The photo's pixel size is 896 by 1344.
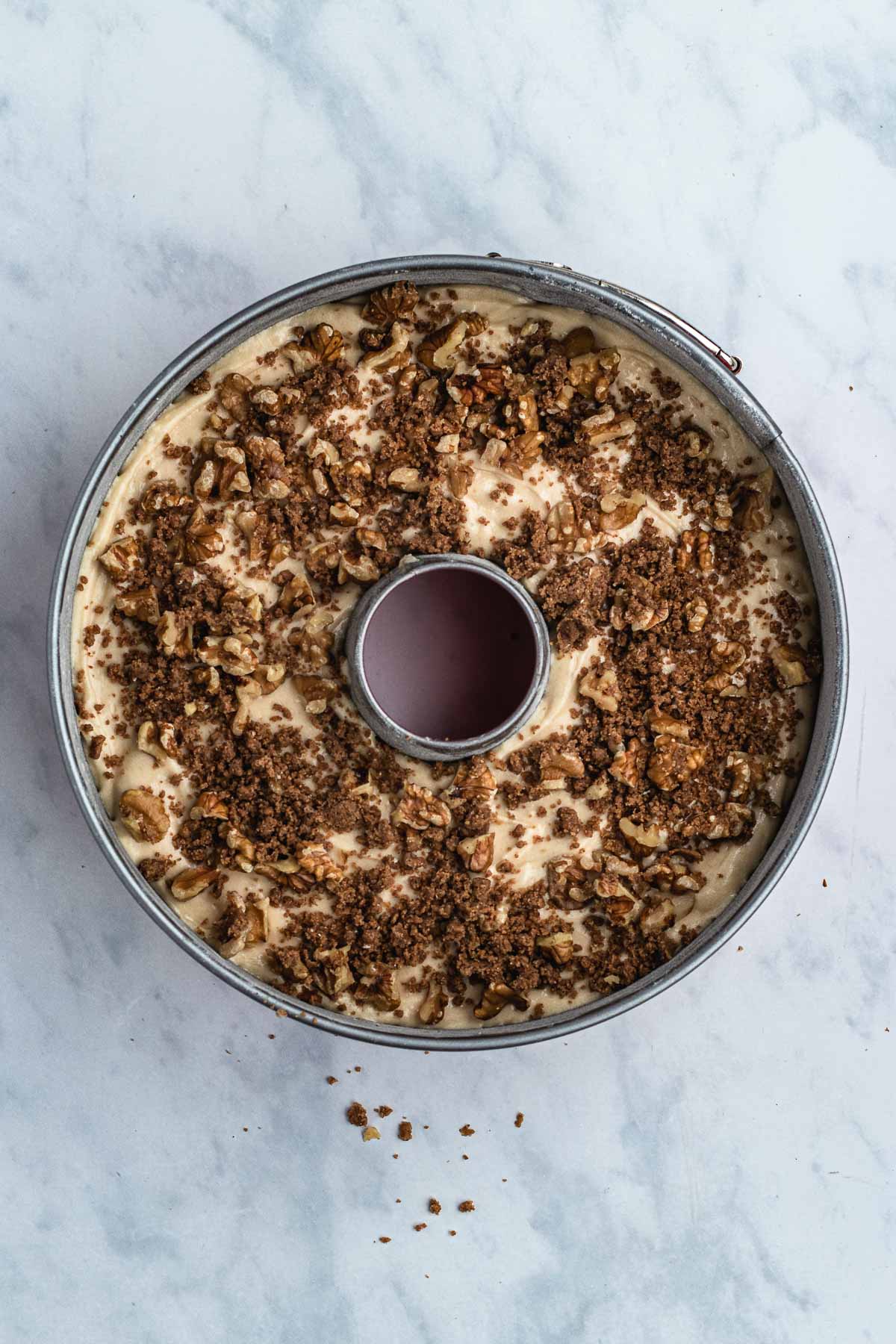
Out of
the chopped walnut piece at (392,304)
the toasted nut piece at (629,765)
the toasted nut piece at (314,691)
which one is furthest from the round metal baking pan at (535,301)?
the toasted nut piece at (314,691)

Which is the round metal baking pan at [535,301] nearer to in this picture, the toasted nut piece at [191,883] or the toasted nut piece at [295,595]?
the toasted nut piece at [191,883]

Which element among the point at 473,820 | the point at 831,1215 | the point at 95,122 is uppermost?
the point at 95,122

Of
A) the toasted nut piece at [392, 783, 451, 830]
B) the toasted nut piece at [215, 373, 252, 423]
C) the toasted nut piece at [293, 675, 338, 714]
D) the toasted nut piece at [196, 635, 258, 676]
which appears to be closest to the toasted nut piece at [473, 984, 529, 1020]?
the toasted nut piece at [392, 783, 451, 830]

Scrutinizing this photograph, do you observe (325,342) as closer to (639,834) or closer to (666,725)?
(666,725)

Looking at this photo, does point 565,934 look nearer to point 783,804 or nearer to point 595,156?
point 783,804

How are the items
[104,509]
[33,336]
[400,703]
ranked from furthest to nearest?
[33,336]
[400,703]
[104,509]

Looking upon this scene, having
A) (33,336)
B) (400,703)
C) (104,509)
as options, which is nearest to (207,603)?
(104,509)
